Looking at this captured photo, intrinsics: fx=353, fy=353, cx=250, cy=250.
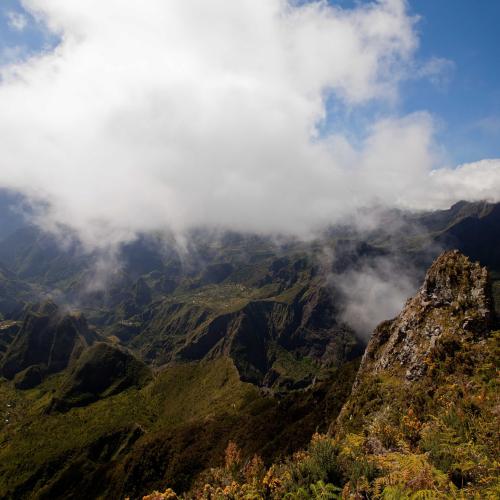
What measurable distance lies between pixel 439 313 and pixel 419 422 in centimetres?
2528

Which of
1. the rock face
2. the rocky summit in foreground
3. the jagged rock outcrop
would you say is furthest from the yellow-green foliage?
the rock face

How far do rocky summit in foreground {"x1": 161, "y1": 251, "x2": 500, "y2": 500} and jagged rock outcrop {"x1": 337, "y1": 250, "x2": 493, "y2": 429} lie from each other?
0.16 metres

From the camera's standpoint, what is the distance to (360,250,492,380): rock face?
43562 mm

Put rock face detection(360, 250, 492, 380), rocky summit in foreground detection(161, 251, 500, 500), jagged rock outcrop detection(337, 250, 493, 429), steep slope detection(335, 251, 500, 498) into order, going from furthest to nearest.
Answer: rock face detection(360, 250, 492, 380), jagged rock outcrop detection(337, 250, 493, 429), steep slope detection(335, 251, 500, 498), rocky summit in foreground detection(161, 251, 500, 500)

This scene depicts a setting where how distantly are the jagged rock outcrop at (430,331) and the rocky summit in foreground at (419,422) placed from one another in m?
0.16

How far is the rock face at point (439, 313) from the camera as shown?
143 feet

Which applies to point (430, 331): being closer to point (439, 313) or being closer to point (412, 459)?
point (439, 313)

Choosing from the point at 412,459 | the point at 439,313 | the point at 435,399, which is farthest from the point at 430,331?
the point at 412,459

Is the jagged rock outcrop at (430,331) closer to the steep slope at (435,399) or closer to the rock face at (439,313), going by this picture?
the rock face at (439,313)

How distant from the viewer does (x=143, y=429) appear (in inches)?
7623

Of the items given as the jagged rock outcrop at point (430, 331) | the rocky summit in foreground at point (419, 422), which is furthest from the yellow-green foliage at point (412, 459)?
the jagged rock outcrop at point (430, 331)

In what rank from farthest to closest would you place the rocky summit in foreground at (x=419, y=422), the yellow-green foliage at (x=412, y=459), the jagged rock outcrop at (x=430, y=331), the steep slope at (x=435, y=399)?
the jagged rock outcrop at (x=430, y=331) → the steep slope at (x=435, y=399) → the rocky summit in foreground at (x=419, y=422) → the yellow-green foliage at (x=412, y=459)

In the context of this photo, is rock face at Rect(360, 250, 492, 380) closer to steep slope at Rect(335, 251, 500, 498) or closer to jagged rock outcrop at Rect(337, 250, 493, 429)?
jagged rock outcrop at Rect(337, 250, 493, 429)

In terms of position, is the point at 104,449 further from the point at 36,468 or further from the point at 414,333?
the point at 414,333
